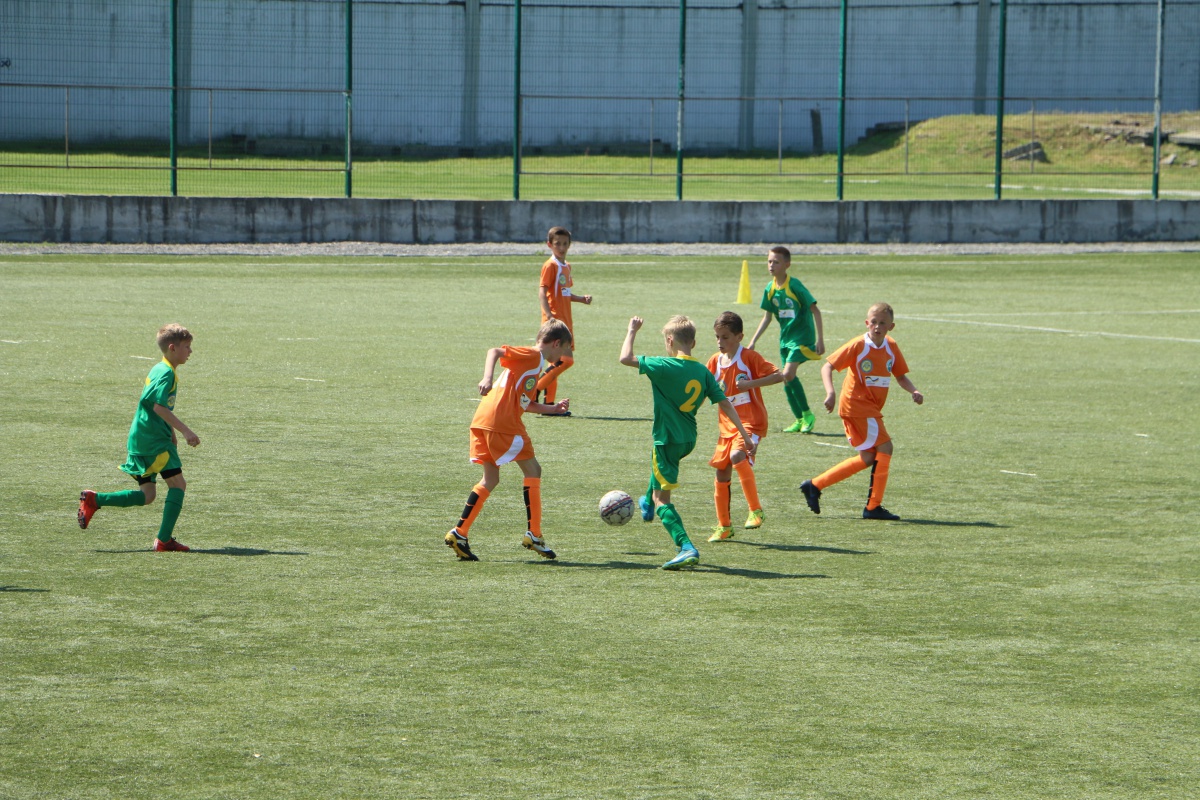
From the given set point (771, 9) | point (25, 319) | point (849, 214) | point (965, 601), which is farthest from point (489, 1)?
point (965, 601)

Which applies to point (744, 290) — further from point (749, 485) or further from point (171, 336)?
point (171, 336)

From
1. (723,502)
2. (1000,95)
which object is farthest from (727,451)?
(1000,95)

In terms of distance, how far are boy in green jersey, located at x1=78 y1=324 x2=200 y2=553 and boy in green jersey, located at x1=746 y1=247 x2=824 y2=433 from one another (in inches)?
248

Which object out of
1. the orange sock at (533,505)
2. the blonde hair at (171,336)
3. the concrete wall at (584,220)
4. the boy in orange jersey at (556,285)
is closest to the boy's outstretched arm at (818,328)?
the boy in orange jersey at (556,285)

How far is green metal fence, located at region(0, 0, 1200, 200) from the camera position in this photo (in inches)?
1401

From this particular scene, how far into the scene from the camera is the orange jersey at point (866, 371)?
11227mm

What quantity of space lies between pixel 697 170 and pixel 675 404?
35.3 meters

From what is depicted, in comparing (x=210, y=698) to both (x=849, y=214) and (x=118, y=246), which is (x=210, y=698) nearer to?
(x=118, y=246)

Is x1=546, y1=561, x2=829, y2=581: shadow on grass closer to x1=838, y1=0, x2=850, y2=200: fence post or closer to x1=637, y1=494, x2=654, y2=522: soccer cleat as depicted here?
x1=637, y1=494, x2=654, y2=522: soccer cleat

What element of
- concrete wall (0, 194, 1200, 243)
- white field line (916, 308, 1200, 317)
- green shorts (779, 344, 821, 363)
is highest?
concrete wall (0, 194, 1200, 243)

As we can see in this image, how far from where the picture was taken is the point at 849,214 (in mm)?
34062

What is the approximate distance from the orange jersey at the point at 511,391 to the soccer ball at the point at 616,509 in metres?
0.73

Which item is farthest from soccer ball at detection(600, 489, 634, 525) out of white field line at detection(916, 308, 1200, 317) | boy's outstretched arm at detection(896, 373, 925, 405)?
white field line at detection(916, 308, 1200, 317)

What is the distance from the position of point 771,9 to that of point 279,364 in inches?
1625
